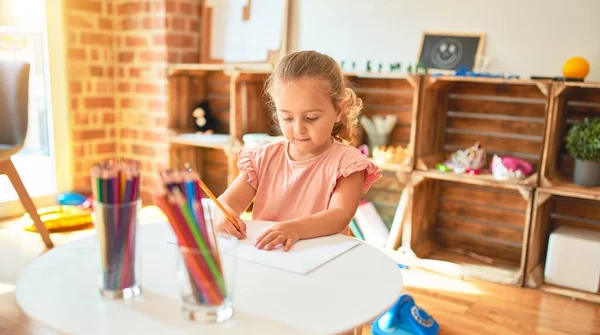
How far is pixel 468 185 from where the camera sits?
8.41 feet

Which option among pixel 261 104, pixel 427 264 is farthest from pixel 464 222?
pixel 261 104

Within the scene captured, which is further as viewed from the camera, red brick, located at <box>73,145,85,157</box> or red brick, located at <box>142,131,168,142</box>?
red brick, located at <box>73,145,85,157</box>

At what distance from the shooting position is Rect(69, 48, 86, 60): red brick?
10.6ft

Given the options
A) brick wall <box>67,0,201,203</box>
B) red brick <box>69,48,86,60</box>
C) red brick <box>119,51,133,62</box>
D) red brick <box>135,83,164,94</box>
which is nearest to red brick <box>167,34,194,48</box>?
brick wall <box>67,0,201,203</box>

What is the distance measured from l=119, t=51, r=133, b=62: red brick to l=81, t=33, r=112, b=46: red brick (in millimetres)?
109

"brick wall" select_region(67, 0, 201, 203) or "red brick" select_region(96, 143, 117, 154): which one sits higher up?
"brick wall" select_region(67, 0, 201, 203)

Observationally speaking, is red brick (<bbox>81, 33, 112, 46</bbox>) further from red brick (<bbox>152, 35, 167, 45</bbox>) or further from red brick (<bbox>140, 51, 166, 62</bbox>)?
→ red brick (<bbox>152, 35, 167, 45</bbox>)

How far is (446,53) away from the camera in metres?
2.43

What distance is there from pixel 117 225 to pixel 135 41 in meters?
2.86

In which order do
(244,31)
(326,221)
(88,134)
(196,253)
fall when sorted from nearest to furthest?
(196,253)
(326,221)
(244,31)
(88,134)

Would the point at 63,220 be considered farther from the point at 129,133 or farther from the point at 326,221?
the point at 326,221

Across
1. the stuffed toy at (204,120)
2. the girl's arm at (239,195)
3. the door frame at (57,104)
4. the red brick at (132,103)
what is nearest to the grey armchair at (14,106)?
the door frame at (57,104)

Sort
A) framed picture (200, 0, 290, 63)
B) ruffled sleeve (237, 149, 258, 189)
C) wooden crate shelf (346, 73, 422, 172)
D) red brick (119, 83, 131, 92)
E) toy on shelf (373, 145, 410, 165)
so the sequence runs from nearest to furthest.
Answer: ruffled sleeve (237, 149, 258, 189), toy on shelf (373, 145, 410, 165), wooden crate shelf (346, 73, 422, 172), framed picture (200, 0, 290, 63), red brick (119, 83, 131, 92)

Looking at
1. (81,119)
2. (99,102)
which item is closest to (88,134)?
(81,119)
